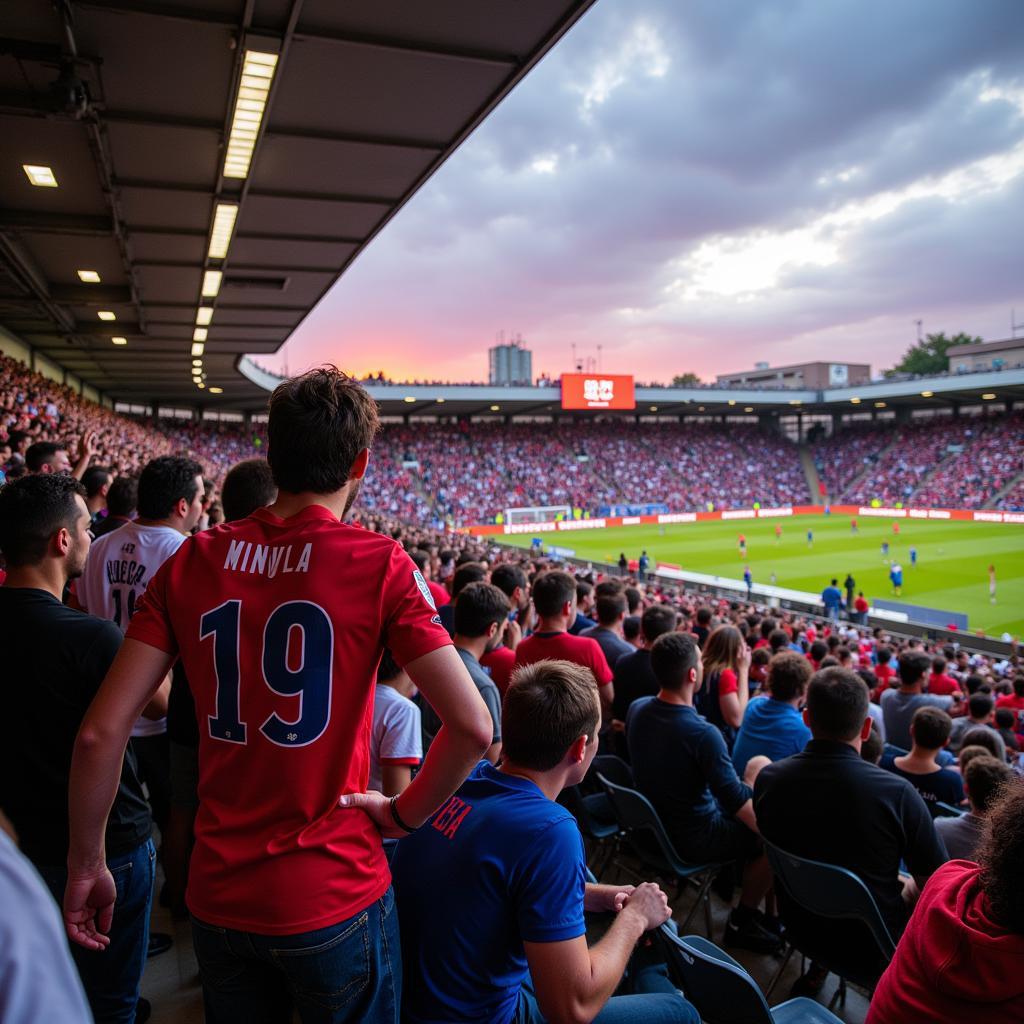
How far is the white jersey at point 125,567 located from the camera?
3.91m

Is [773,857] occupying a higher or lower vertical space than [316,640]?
lower

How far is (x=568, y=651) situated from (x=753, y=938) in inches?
80.7

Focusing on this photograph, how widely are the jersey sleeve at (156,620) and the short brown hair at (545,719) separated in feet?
3.47

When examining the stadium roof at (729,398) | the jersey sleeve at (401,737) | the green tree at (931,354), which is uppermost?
the green tree at (931,354)

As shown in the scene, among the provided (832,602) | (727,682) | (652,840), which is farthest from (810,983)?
(832,602)

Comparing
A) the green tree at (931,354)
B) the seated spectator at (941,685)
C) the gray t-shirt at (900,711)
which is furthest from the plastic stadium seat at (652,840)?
the green tree at (931,354)

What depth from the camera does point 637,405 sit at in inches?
2178

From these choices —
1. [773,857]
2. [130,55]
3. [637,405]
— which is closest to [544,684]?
[773,857]

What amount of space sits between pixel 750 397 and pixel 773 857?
191 feet

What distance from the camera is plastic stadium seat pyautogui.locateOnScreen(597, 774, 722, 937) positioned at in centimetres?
416

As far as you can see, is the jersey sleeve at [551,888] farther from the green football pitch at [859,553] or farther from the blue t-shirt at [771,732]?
the green football pitch at [859,553]

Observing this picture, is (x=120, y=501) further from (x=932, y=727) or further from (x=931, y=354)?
(x=931, y=354)

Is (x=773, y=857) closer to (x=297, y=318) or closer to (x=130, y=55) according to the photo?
(x=130, y=55)

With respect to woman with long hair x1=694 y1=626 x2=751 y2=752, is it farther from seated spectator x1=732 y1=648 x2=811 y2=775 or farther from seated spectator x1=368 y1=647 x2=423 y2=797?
seated spectator x1=368 y1=647 x2=423 y2=797
